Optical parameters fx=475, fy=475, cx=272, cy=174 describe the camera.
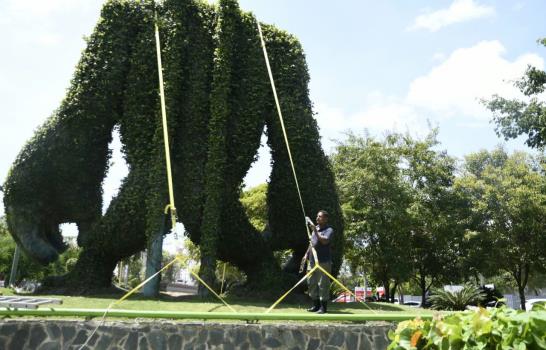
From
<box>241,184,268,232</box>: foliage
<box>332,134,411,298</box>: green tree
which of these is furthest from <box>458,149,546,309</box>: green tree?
<box>241,184,268,232</box>: foliage

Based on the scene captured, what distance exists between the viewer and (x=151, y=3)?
45.9ft

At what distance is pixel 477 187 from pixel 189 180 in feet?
56.6

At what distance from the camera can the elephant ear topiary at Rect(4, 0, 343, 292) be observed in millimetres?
12516

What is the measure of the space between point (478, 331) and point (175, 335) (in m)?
5.72

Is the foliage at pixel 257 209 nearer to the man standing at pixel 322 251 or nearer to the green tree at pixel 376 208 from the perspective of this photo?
the green tree at pixel 376 208

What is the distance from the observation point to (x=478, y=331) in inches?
92.3

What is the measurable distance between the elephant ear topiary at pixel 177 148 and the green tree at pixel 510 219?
13.1 metres

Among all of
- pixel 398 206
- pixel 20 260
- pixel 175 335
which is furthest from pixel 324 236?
pixel 20 260

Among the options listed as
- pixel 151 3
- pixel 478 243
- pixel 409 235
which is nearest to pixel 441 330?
pixel 151 3

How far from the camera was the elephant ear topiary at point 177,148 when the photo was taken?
12.5 meters

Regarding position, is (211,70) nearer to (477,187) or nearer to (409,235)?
(409,235)

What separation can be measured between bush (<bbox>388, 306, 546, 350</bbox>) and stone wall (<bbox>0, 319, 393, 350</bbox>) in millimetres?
5100

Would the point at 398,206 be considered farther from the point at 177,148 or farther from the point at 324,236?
the point at 324,236

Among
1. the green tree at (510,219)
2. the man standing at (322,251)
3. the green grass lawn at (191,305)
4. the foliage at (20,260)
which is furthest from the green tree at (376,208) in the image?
the foliage at (20,260)
